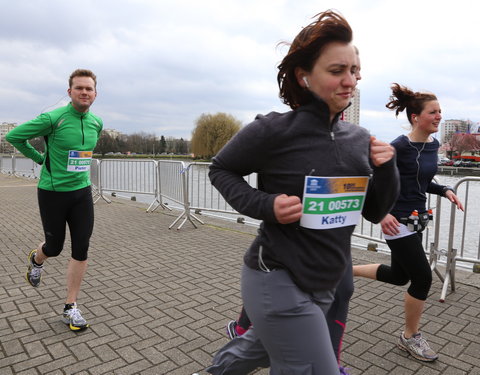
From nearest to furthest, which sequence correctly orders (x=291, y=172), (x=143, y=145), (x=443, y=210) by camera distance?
1. (x=291, y=172)
2. (x=443, y=210)
3. (x=143, y=145)

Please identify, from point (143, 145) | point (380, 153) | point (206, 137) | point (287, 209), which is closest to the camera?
point (287, 209)

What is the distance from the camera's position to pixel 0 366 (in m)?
2.82

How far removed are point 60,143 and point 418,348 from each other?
321cm

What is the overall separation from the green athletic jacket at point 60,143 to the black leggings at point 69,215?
7cm

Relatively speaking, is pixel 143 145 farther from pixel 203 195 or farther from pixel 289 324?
pixel 289 324

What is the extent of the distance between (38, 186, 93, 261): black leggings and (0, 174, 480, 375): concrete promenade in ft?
2.31

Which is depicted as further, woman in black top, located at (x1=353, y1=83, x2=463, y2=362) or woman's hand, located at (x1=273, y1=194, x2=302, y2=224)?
woman in black top, located at (x1=353, y1=83, x2=463, y2=362)

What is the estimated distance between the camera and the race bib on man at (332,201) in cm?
159

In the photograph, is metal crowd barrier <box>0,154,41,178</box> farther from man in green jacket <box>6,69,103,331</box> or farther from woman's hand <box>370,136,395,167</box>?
woman's hand <box>370,136,395,167</box>

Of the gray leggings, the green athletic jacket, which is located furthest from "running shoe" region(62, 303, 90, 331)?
the gray leggings

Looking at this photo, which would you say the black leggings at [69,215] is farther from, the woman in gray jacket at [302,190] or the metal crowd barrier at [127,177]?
the metal crowd barrier at [127,177]

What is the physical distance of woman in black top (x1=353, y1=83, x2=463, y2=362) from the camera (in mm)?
2992

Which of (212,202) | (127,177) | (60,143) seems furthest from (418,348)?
(127,177)

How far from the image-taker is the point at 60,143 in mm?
3379
